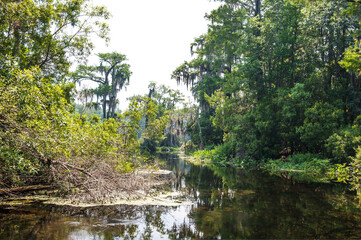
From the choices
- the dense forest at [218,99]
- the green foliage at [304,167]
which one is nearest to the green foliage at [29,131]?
the dense forest at [218,99]

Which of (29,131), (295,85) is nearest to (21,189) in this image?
(29,131)

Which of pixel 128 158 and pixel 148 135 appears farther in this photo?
pixel 148 135

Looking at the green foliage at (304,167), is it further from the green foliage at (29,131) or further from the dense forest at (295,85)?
the green foliage at (29,131)

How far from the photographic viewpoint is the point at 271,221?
6.82 metres

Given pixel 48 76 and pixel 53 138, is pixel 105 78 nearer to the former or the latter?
pixel 48 76

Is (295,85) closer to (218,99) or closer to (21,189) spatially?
(218,99)

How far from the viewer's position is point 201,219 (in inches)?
277

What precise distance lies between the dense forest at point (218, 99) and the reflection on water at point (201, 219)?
1.17 metres

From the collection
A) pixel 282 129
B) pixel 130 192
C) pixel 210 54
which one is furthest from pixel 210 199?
pixel 210 54

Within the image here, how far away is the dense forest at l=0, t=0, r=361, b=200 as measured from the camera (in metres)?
7.34

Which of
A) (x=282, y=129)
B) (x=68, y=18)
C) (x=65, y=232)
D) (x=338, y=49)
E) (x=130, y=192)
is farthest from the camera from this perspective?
(x=282, y=129)

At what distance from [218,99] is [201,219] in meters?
24.0

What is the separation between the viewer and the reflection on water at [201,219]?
18.9ft

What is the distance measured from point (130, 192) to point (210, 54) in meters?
27.5
